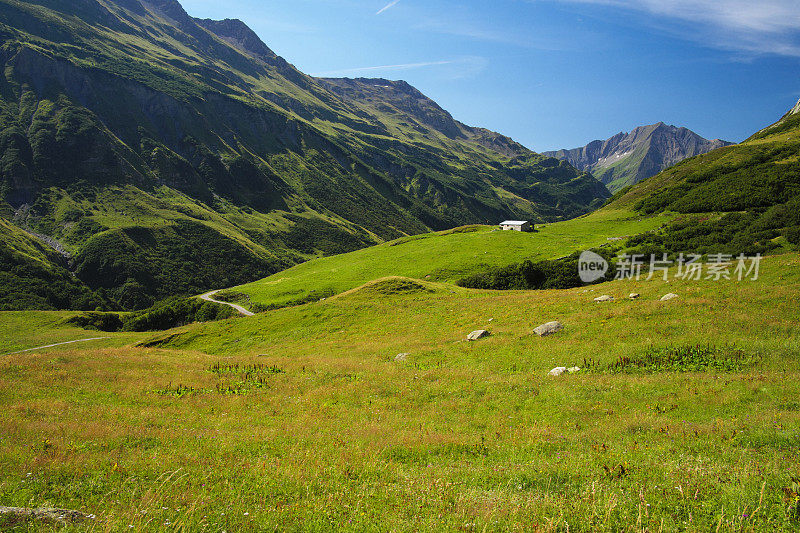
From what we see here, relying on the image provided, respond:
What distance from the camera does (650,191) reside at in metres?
112

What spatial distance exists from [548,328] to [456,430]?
49.2ft

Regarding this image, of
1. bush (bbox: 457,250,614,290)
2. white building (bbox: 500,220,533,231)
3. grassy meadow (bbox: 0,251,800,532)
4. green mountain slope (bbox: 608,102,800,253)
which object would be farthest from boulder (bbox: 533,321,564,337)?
white building (bbox: 500,220,533,231)

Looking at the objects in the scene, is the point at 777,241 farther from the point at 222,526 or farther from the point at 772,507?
the point at 222,526

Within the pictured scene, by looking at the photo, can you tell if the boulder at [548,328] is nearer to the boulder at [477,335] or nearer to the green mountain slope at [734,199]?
the boulder at [477,335]

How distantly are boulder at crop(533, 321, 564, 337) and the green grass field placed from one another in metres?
53.4

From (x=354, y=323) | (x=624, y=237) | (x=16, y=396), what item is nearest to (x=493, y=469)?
(x=16, y=396)

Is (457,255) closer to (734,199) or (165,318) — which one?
(734,199)

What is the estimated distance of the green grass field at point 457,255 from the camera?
84.5m

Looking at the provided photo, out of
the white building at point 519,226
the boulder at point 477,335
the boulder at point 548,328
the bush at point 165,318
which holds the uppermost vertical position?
the white building at point 519,226

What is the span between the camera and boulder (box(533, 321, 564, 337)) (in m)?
26.1

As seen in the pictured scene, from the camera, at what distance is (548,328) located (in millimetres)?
26453

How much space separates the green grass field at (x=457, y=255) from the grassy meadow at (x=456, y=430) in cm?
5465

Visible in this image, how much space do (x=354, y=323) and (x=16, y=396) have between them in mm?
31260

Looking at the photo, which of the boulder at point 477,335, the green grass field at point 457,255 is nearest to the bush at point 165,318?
the green grass field at point 457,255
